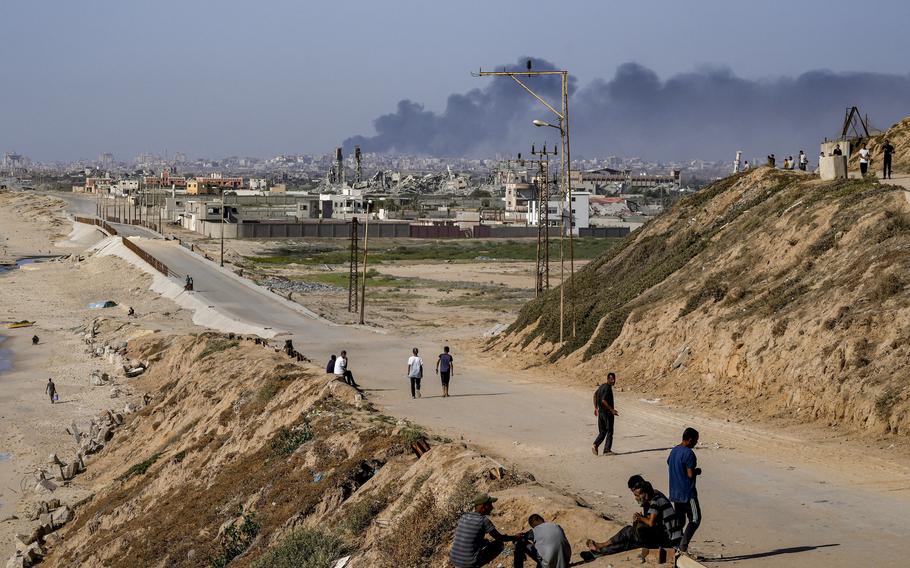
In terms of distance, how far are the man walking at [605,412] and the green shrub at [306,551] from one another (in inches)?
203

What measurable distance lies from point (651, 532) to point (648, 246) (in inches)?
1112

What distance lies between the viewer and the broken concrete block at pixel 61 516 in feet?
93.9

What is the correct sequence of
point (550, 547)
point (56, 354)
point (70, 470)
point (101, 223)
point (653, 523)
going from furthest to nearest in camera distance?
point (101, 223), point (56, 354), point (70, 470), point (653, 523), point (550, 547)

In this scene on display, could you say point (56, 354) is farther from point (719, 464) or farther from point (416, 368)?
point (719, 464)

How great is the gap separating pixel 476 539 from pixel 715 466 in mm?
7250

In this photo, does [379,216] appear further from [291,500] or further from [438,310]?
[291,500]

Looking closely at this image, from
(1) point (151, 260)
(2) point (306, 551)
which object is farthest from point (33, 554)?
(1) point (151, 260)

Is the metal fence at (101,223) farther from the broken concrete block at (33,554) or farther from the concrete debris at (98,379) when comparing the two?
the broken concrete block at (33,554)

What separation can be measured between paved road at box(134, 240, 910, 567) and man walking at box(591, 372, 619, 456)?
0.94ft

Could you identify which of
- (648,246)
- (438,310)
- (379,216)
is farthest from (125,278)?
(379,216)

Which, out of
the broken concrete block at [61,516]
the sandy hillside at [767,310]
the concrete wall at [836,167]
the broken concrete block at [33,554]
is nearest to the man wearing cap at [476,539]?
the sandy hillside at [767,310]

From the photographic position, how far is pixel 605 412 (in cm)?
2003

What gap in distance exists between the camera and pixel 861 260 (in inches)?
1056

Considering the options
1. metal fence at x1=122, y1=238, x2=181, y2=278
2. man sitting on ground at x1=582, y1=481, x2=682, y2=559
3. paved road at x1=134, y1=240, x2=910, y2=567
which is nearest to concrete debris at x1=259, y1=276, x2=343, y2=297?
metal fence at x1=122, y1=238, x2=181, y2=278
